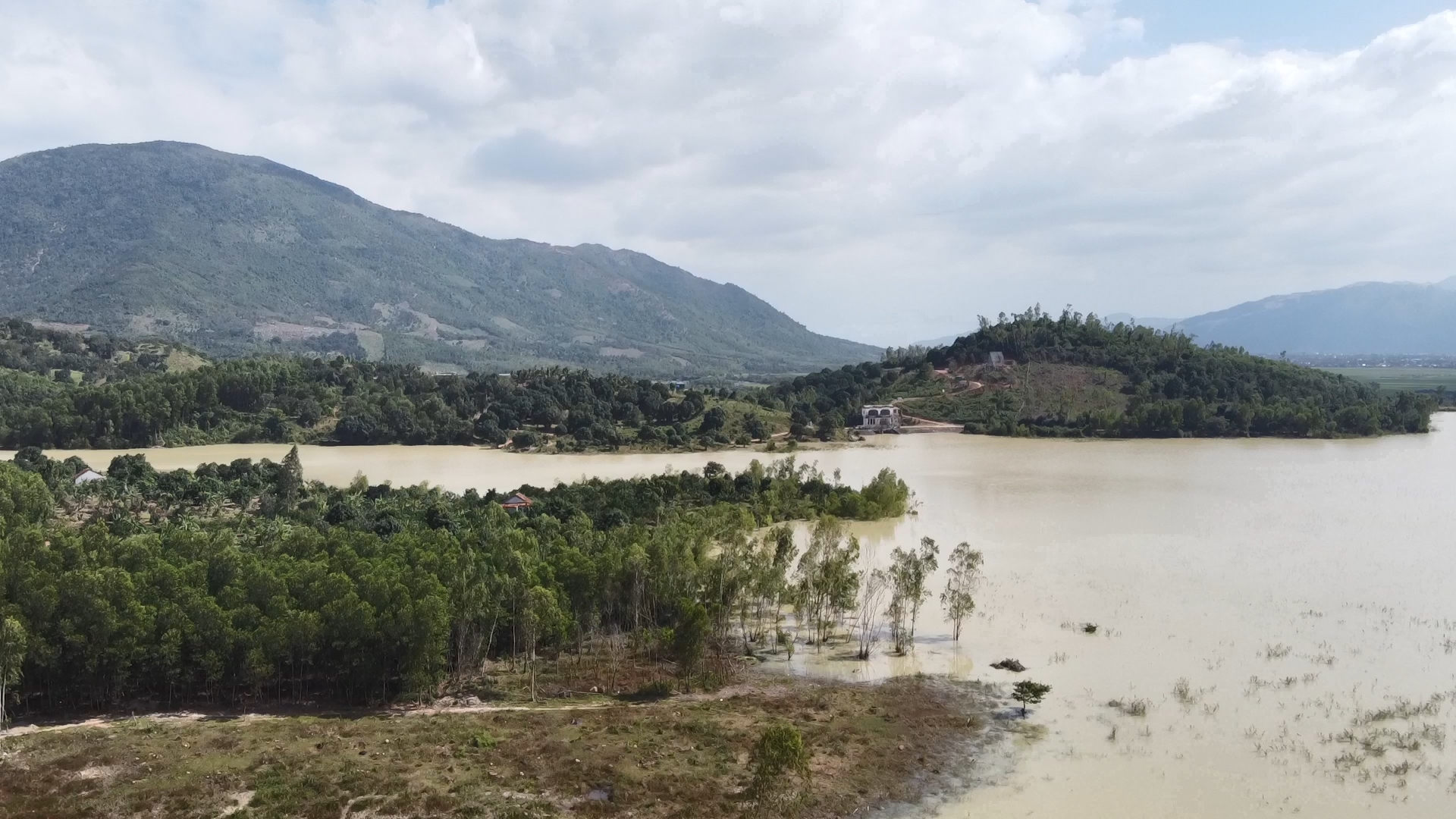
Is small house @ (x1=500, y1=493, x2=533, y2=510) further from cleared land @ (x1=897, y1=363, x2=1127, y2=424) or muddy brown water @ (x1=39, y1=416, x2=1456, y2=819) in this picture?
cleared land @ (x1=897, y1=363, x2=1127, y2=424)

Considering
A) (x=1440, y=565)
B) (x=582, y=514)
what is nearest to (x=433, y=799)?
(x=582, y=514)

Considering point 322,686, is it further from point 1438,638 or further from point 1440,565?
point 1440,565

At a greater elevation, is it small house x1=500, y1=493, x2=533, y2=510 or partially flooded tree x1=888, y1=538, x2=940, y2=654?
small house x1=500, y1=493, x2=533, y2=510

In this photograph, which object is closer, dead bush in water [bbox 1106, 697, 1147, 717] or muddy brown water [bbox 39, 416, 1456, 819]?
muddy brown water [bbox 39, 416, 1456, 819]

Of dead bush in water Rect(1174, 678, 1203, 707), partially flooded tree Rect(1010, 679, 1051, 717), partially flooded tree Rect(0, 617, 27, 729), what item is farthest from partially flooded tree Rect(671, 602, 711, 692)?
partially flooded tree Rect(0, 617, 27, 729)

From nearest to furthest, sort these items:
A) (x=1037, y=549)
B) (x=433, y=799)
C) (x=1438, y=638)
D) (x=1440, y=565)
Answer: (x=433, y=799) → (x=1438, y=638) → (x=1440, y=565) → (x=1037, y=549)

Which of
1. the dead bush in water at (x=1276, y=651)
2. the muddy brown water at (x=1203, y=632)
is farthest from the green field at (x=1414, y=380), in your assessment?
the dead bush in water at (x=1276, y=651)

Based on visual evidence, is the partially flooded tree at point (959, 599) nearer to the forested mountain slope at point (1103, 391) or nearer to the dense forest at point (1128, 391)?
the forested mountain slope at point (1103, 391)
